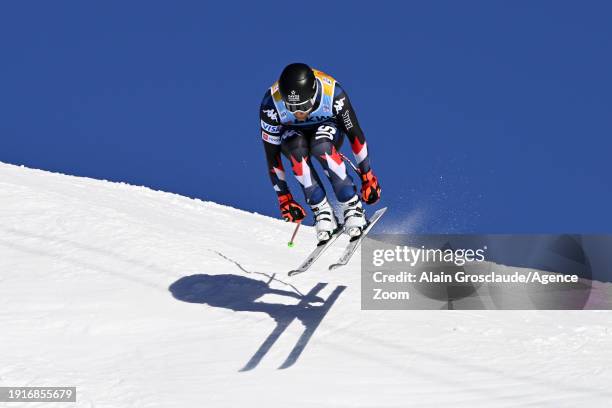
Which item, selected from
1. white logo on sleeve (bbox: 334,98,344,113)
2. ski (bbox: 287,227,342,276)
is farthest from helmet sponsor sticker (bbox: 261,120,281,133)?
ski (bbox: 287,227,342,276)

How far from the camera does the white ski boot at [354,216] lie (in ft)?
25.9

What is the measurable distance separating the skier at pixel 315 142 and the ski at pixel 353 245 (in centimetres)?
7

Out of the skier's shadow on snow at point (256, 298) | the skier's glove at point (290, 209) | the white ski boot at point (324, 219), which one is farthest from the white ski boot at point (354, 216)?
the skier's shadow on snow at point (256, 298)

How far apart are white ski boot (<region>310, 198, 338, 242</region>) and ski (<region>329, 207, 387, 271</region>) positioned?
9.2 inches

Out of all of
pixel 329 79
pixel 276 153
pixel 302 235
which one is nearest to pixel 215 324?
pixel 276 153

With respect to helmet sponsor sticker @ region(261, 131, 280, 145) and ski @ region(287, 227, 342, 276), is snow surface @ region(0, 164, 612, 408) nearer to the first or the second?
ski @ region(287, 227, 342, 276)

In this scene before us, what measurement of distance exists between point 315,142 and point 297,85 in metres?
0.64

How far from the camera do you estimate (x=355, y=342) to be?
752 cm

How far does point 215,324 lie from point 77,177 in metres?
10.5

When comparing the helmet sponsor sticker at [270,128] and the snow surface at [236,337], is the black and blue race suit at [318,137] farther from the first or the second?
the snow surface at [236,337]

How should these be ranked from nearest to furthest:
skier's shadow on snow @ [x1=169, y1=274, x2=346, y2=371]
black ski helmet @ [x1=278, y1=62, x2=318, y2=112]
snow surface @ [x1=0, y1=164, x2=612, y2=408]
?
snow surface @ [x1=0, y1=164, x2=612, y2=408], black ski helmet @ [x1=278, y1=62, x2=318, y2=112], skier's shadow on snow @ [x1=169, y1=274, x2=346, y2=371]

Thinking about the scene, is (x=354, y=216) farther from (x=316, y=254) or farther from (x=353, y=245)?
(x=316, y=254)

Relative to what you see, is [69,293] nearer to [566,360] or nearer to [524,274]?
[566,360]

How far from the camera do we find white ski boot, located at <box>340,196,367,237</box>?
25.9 feet
